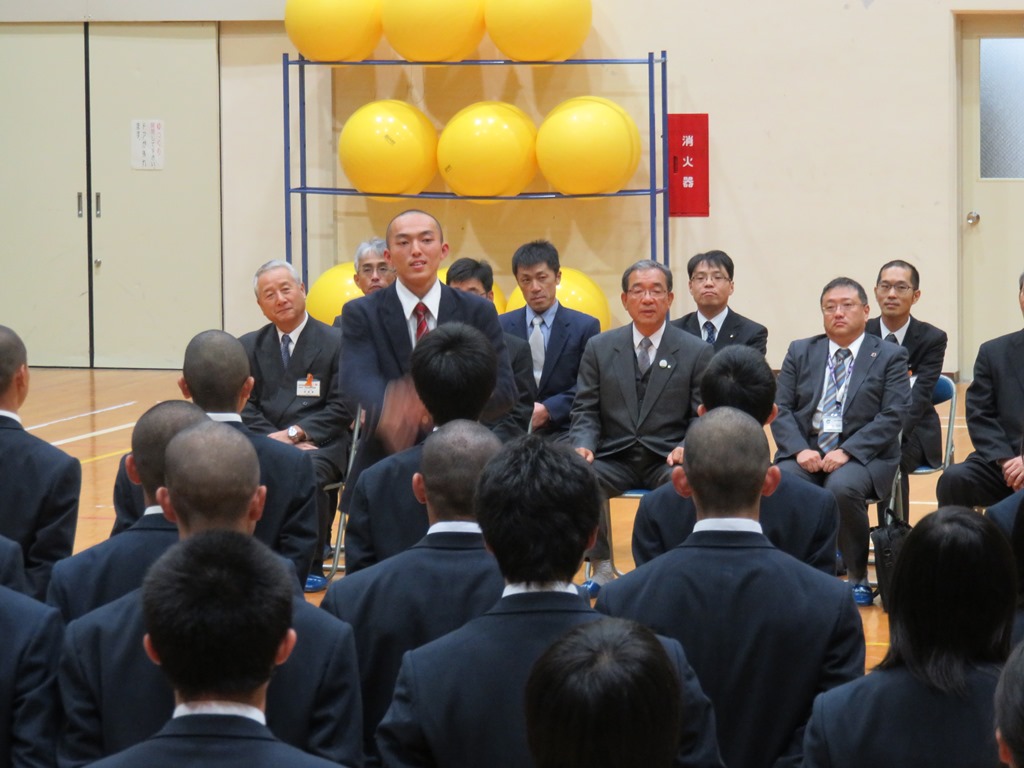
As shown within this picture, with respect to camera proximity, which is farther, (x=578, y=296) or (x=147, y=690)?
(x=578, y=296)

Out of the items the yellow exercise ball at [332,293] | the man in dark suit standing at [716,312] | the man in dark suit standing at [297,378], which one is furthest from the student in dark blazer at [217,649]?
the yellow exercise ball at [332,293]

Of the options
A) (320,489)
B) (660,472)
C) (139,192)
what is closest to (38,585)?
(320,489)

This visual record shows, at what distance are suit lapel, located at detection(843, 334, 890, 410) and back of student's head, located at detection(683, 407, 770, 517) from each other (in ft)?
10.5

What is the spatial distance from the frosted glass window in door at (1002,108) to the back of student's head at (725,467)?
924 cm

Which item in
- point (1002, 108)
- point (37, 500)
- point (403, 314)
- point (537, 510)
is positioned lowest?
point (37, 500)

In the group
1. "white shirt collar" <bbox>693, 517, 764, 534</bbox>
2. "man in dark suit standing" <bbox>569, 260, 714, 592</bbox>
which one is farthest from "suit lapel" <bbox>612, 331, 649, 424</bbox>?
"white shirt collar" <bbox>693, 517, 764, 534</bbox>

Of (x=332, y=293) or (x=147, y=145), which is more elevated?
(x=147, y=145)

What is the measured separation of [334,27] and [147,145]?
2608 millimetres

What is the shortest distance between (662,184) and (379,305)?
260 inches

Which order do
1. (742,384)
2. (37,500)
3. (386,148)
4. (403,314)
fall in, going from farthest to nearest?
(386,148)
(403,314)
(742,384)
(37,500)

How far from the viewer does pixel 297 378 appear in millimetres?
5949

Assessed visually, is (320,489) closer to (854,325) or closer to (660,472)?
(660,472)

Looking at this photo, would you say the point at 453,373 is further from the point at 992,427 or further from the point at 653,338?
the point at 992,427

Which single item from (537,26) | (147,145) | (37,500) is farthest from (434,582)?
(147,145)
